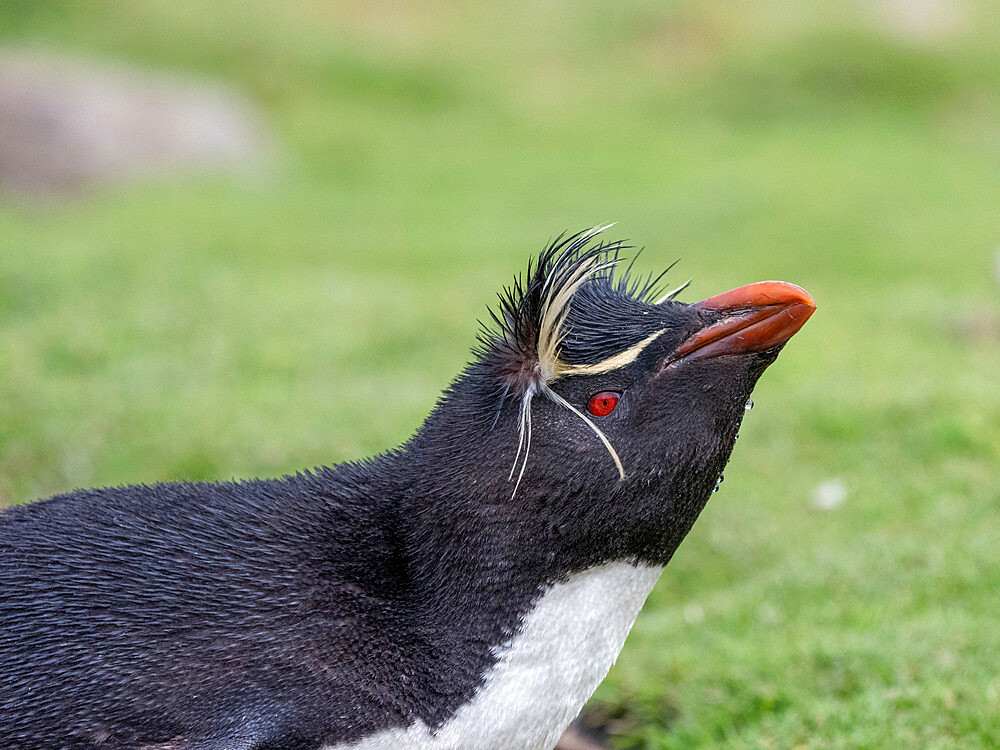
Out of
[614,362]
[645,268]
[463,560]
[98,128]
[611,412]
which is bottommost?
[463,560]

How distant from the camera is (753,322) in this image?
8.91ft

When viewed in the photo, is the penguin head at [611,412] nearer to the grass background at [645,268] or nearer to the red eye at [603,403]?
the red eye at [603,403]

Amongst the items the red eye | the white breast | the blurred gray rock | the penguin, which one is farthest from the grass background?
the red eye

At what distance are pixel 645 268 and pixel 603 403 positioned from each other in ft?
27.8

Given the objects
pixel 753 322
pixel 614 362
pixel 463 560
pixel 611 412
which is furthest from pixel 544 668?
pixel 753 322

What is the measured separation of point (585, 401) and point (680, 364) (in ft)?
0.81

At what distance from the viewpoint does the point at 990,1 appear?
20016 mm

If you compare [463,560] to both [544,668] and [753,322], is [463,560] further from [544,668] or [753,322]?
[753,322]

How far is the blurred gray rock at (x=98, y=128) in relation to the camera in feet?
43.5

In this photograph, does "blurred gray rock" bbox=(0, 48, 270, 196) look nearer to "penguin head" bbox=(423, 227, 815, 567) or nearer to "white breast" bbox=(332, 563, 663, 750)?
"penguin head" bbox=(423, 227, 815, 567)

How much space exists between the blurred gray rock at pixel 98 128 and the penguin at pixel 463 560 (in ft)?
37.4

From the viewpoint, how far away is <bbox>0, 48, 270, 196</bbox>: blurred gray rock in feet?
43.5

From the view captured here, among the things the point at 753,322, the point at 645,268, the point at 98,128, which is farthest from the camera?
the point at 98,128

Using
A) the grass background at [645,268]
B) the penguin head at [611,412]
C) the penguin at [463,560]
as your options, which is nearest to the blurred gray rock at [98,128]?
the grass background at [645,268]
